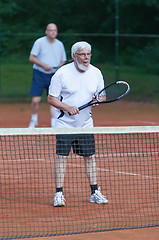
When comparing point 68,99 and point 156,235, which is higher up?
point 68,99

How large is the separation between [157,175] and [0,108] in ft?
25.3

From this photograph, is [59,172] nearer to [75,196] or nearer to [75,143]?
[75,143]

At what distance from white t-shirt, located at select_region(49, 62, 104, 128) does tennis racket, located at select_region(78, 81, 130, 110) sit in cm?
8

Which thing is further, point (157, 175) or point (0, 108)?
point (0, 108)

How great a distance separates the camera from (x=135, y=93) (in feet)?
53.1

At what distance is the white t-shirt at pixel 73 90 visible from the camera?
223 inches

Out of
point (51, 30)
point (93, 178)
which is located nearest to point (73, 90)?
point (93, 178)

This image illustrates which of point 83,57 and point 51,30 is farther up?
point 51,30

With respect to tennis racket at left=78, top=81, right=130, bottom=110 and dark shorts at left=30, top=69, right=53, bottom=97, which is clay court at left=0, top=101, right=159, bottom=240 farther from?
tennis racket at left=78, top=81, right=130, bottom=110

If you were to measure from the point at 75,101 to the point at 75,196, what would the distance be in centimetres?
109

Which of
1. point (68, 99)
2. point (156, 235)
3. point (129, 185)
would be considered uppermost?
point (68, 99)

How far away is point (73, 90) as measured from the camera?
5.70 metres

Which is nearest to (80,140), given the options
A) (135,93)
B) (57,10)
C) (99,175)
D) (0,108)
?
(99,175)

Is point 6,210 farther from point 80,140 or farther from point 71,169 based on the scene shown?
point 71,169
